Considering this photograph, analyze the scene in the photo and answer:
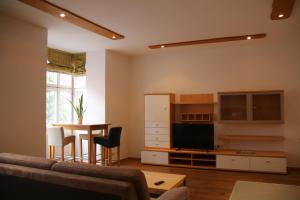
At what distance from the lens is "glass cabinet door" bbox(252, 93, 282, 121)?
515 centimetres

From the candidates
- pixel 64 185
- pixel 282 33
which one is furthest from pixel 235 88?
pixel 64 185

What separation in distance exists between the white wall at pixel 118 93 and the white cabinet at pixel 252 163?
2.46m

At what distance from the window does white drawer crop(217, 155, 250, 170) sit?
3.65m

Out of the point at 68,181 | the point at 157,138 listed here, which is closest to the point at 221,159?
the point at 157,138

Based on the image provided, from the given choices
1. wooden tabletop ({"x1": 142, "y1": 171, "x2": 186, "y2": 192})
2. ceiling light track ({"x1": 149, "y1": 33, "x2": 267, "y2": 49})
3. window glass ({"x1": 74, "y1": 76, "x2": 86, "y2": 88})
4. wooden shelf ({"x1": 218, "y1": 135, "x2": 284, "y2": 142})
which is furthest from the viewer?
window glass ({"x1": 74, "y1": 76, "x2": 86, "y2": 88})

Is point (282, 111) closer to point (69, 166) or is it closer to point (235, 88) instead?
point (235, 88)

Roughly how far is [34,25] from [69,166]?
2849 mm

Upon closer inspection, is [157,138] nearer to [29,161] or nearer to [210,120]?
[210,120]

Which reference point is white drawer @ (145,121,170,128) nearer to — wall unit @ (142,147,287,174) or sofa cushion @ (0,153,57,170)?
wall unit @ (142,147,287,174)

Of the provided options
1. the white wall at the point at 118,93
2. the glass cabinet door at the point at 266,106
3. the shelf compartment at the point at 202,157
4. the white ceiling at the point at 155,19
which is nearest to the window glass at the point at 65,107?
the white wall at the point at 118,93

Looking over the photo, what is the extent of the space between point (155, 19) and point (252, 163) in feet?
10.9

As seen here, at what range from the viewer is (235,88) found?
5.66 metres

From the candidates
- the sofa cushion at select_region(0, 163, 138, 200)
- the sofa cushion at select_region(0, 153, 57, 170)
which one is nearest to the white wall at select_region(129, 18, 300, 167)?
the sofa cushion at select_region(0, 163, 138, 200)

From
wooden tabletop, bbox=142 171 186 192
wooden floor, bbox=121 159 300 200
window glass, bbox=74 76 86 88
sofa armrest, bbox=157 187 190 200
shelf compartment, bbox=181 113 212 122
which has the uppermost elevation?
window glass, bbox=74 76 86 88
